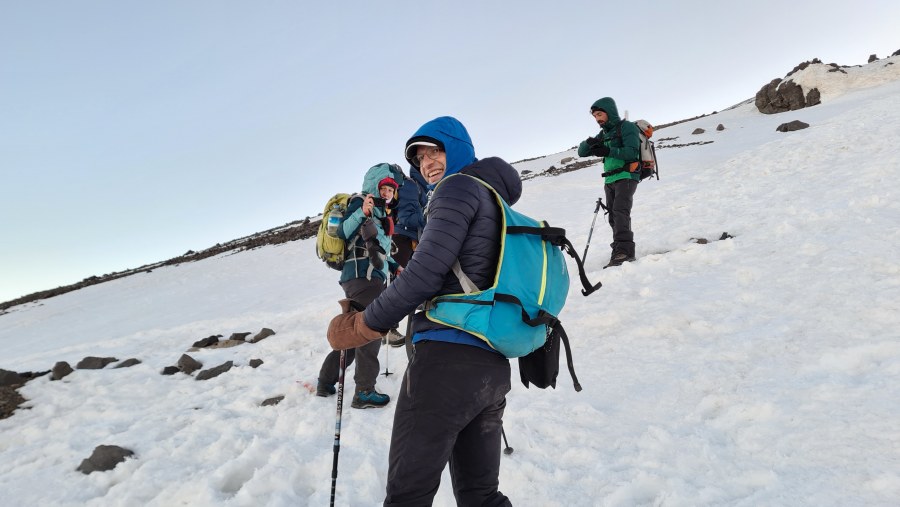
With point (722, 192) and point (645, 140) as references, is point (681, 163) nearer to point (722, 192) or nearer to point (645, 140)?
point (722, 192)

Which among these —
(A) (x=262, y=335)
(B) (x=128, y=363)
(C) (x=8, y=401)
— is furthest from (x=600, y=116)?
(C) (x=8, y=401)

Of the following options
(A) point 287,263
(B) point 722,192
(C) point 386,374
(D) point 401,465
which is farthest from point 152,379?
(B) point 722,192

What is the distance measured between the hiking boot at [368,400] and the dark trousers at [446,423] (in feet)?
10.0

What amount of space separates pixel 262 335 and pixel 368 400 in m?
5.19

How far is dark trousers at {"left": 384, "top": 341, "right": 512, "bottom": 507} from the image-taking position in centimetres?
200

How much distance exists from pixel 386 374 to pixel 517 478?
309cm

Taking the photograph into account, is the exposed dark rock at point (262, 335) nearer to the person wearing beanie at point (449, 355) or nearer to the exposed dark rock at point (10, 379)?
the exposed dark rock at point (10, 379)

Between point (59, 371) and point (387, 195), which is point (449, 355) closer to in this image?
point (387, 195)

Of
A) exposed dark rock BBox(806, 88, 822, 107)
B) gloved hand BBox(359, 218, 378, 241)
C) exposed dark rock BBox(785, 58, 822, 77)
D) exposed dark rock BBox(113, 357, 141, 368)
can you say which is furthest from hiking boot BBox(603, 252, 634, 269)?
exposed dark rock BBox(785, 58, 822, 77)

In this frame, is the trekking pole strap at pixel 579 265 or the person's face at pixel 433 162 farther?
the person's face at pixel 433 162

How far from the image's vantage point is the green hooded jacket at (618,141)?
25.7 ft

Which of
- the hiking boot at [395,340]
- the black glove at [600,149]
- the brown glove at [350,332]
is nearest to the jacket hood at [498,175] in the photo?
the brown glove at [350,332]

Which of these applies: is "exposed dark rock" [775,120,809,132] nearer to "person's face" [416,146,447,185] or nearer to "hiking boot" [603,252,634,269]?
"hiking boot" [603,252,634,269]

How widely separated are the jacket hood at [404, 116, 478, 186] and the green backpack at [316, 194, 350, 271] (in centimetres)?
292
